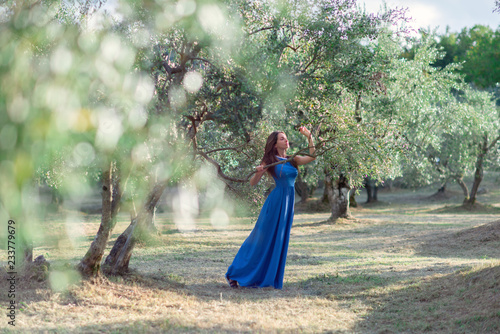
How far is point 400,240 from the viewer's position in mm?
16188

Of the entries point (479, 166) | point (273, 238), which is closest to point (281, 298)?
point (273, 238)

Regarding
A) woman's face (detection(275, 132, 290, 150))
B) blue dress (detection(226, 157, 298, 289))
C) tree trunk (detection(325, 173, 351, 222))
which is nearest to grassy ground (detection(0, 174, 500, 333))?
blue dress (detection(226, 157, 298, 289))

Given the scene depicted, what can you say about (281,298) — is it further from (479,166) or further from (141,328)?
(479,166)

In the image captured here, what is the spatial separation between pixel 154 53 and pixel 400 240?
38.5 feet

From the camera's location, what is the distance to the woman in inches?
314

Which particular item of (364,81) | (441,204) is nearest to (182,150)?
(364,81)

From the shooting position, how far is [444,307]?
6.74 metres

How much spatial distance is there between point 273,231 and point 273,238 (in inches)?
5.1

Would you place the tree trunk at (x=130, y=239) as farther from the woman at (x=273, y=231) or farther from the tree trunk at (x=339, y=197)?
the tree trunk at (x=339, y=197)

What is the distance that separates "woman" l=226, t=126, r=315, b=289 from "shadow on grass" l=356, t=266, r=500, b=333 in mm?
1769

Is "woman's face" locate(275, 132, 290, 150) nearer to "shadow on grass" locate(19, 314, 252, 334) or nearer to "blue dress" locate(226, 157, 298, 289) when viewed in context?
"blue dress" locate(226, 157, 298, 289)

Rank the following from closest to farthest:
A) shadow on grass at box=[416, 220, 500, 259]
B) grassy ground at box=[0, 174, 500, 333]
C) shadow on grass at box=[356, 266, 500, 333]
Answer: grassy ground at box=[0, 174, 500, 333] < shadow on grass at box=[356, 266, 500, 333] < shadow on grass at box=[416, 220, 500, 259]

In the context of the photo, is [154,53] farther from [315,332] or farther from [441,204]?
[441,204]

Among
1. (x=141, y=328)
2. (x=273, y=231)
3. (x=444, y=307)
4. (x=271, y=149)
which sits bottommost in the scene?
(x=444, y=307)
